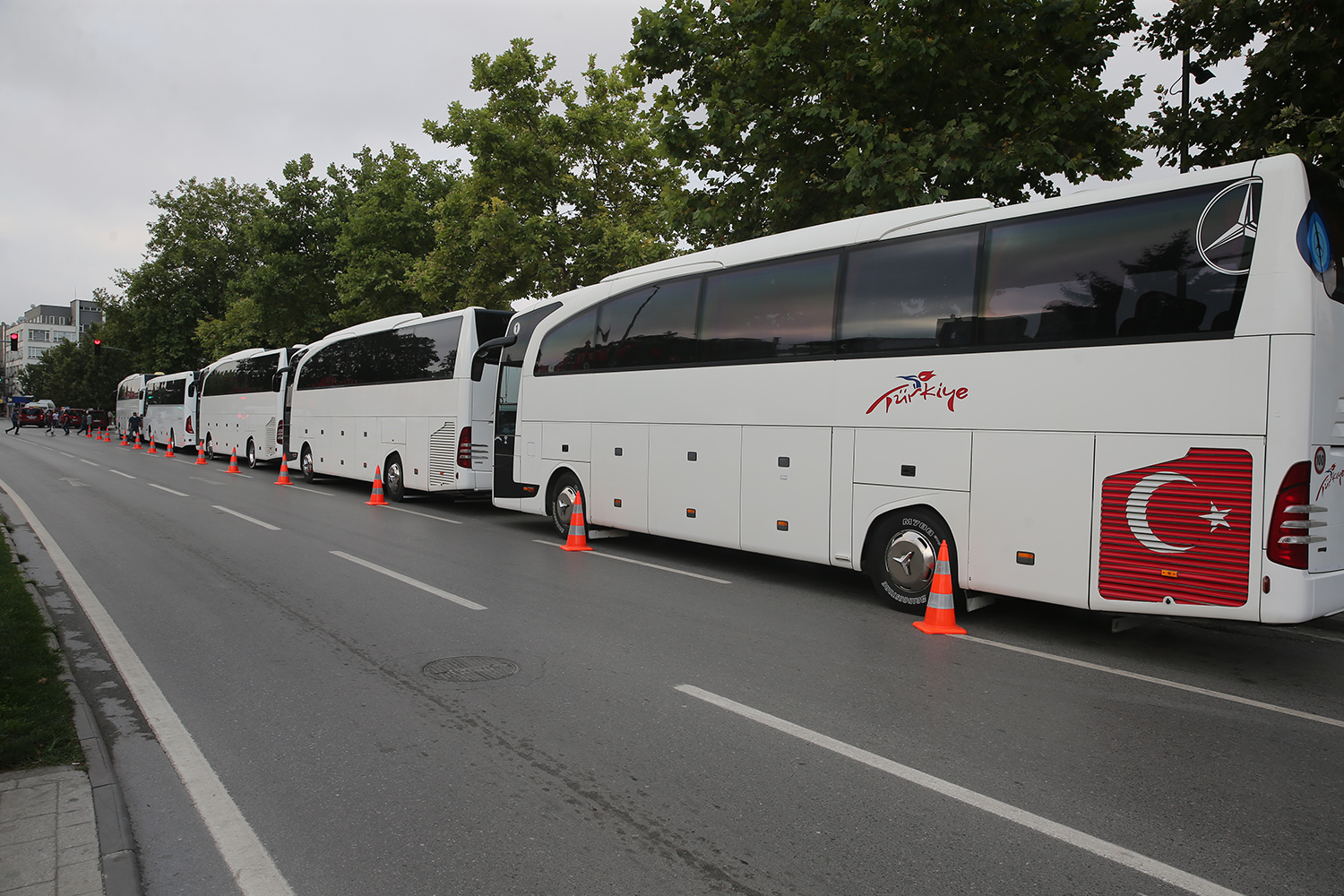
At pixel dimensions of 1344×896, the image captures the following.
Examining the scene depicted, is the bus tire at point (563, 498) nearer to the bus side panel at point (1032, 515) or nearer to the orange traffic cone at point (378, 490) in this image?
the orange traffic cone at point (378, 490)

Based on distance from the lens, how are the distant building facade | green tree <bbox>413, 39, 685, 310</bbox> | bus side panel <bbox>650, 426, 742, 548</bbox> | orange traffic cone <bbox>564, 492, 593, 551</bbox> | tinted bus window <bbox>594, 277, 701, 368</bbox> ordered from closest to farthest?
bus side panel <bbox>650, 426, 742, 548</bbox> → tinted bus window <bbox>594, 277, 701, 368</bbox> → orange traffic cone <bbox>564, 492, 593, 551</bbox> → green tree <bbox>413, 39, 685, 310</bbox> → the distant building facade

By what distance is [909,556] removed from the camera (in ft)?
26.8

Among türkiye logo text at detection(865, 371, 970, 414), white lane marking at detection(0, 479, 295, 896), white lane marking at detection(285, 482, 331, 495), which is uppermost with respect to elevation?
türkiye logo text at detection(865, 371, 970, 414)

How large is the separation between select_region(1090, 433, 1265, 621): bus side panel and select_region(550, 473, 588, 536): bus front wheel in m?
7.60

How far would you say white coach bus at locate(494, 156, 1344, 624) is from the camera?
6.02 m

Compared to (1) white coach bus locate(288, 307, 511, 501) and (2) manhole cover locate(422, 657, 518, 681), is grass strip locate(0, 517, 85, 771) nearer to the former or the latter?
(2) manhole cover locate(422, 657, 518, 681)

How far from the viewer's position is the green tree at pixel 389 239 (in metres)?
32.5

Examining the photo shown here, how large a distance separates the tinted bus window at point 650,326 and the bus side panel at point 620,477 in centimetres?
96

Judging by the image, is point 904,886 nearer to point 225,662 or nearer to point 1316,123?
point 225,662

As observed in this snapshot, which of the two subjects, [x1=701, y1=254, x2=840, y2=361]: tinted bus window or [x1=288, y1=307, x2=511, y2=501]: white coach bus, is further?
[x1=288, y1=307, x2=511, y2=501]: white coach bus

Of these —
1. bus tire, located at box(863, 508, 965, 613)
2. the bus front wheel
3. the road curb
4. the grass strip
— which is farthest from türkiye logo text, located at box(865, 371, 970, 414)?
the grass strip

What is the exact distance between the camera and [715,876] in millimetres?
3301

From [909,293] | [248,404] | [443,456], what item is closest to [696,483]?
[909,293]

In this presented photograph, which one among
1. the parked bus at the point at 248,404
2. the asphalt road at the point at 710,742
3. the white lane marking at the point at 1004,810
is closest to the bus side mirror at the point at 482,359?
the asphalt road at the point at 710,742
